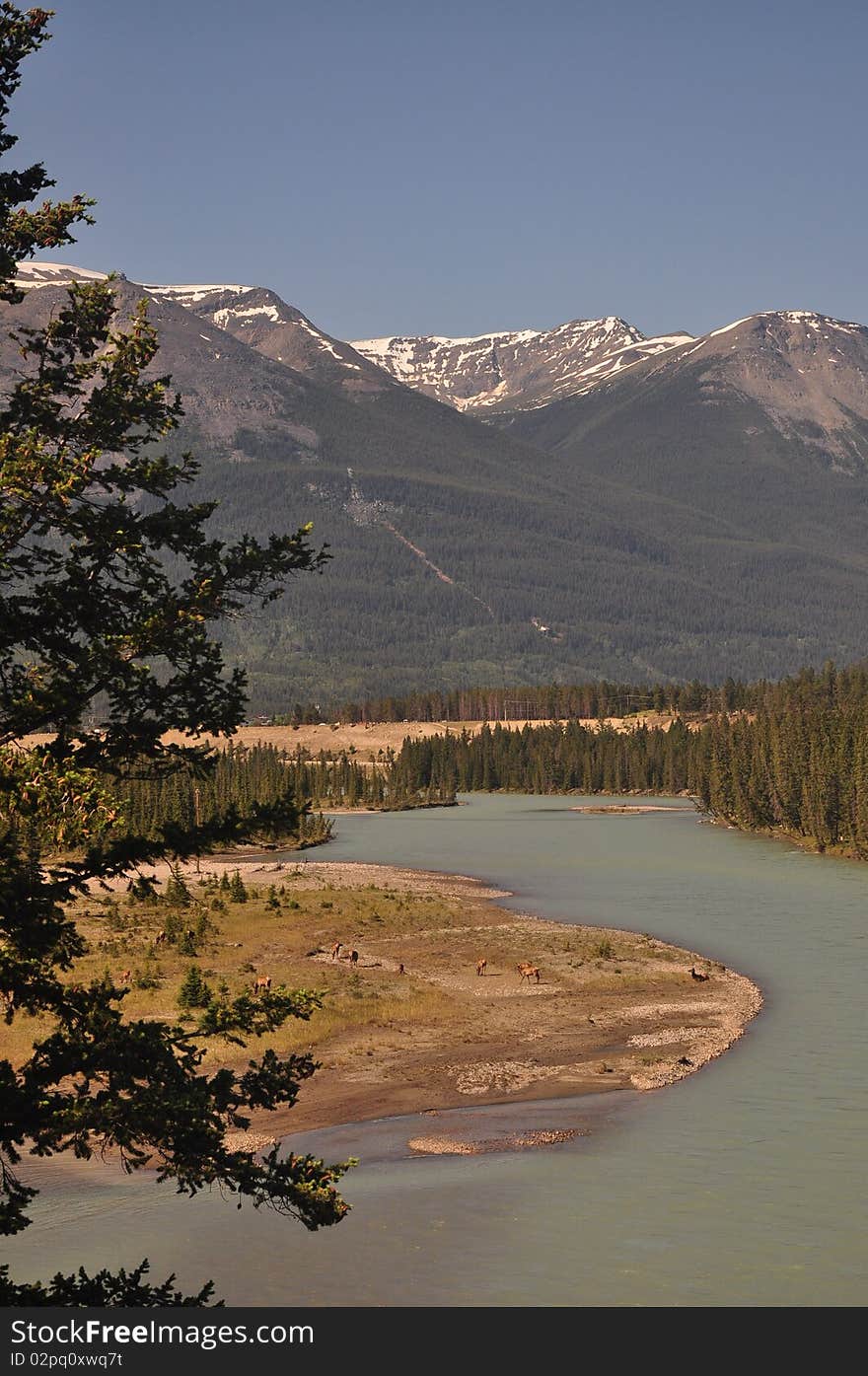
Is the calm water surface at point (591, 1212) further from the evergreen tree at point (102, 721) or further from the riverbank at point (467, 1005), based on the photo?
the evergreen tree at point (102, 721)

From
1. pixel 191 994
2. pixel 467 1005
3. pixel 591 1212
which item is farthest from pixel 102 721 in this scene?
pixel 467 1005

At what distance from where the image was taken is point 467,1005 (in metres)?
58.3

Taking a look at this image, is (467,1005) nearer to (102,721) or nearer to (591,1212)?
(591,1212)

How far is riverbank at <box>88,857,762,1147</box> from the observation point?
4647 centimetres

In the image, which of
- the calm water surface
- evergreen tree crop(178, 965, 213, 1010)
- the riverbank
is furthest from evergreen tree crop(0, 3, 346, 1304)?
evergreen tree crop(178, 965, 213, 1010)

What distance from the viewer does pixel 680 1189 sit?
36.2m

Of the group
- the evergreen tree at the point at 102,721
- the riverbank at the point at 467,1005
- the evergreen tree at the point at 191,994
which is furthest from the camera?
the evergreen tree at the point at 191,994

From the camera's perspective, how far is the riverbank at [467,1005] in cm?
4647

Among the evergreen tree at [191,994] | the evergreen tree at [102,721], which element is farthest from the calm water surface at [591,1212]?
the evergreen tree at [102,721]

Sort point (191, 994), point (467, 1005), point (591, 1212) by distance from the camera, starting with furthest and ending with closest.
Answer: point (467, 1005), point (191, 994), point (591, 1212)

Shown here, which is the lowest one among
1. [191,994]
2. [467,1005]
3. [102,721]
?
[467,1005]

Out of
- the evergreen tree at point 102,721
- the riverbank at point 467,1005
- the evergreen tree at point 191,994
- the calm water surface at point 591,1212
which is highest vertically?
the evergreen tree at point 102,721

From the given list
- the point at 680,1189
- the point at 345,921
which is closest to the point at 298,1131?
the point at 680,1189
